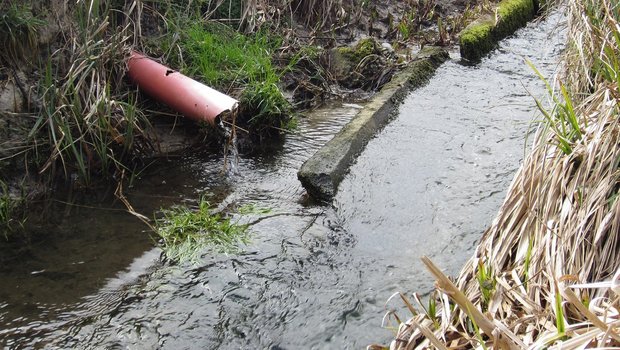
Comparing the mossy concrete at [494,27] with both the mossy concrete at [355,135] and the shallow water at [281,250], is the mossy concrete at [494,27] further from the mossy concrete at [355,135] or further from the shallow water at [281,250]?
the shallow water at [281,250]

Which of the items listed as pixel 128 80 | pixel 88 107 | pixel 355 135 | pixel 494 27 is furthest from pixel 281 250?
pixel 494 27

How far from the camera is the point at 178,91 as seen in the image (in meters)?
4.50

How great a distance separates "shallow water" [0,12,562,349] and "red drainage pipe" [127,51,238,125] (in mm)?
390

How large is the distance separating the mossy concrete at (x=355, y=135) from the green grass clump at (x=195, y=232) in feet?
1.69

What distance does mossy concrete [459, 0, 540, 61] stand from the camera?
594 cm

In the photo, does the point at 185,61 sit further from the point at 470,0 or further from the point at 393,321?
the point at 470,0

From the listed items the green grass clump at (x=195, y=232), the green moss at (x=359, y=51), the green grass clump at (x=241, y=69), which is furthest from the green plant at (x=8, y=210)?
the green moss at (x=359, y=51)

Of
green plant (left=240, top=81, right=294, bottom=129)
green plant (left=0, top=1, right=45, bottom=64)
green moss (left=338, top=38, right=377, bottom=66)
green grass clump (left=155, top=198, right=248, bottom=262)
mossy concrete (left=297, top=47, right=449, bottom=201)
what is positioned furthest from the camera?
green moss (left=338, top=38, right=377, bottom=66)

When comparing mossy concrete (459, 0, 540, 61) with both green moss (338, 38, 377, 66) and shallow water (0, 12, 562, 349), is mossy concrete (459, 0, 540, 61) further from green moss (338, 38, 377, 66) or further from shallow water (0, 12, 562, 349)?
shallow water (0, 12, 562, 349)

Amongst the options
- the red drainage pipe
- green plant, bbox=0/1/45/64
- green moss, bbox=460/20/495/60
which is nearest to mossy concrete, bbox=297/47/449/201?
green moss, bbox=460/20/495/60

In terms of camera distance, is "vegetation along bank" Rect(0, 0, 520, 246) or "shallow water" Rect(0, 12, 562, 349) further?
"vegetation along bank" Rect(0, 0, 520, 246)

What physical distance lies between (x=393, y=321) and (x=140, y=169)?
2290mm

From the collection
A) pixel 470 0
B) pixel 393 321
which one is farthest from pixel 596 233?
pixel 470 0

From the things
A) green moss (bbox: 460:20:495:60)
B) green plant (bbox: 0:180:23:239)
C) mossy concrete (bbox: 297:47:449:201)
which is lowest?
green plant (bbox: 0:180:23:239)
